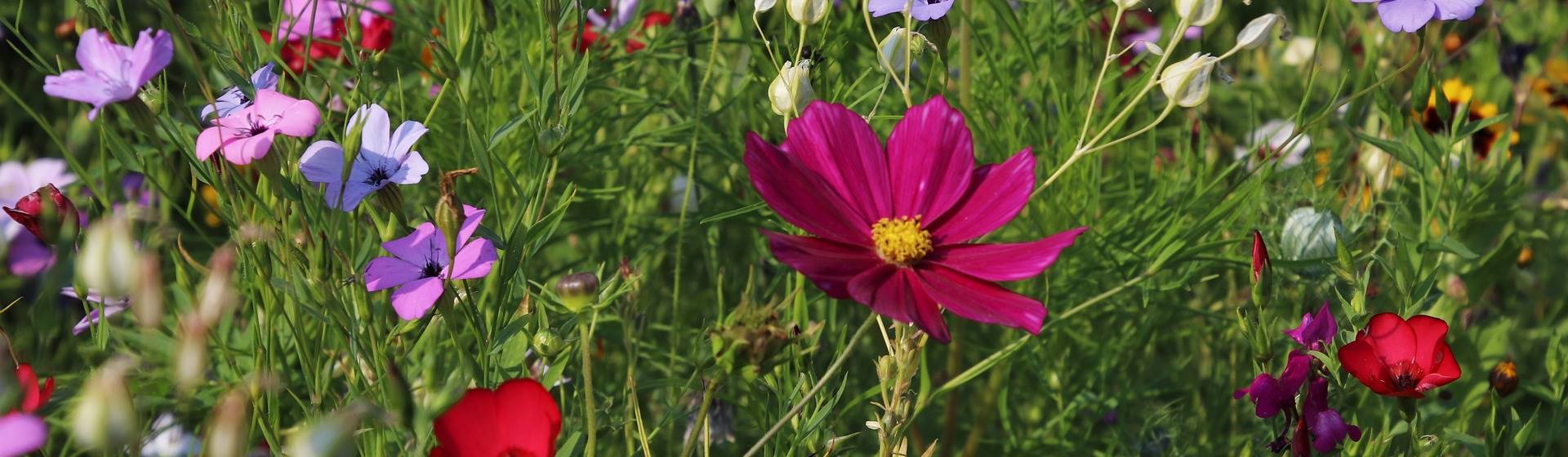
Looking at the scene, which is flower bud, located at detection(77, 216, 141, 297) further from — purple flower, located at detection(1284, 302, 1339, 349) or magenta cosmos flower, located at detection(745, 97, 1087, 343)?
purple flower, located at detection(1284, 302, 1339, 349)

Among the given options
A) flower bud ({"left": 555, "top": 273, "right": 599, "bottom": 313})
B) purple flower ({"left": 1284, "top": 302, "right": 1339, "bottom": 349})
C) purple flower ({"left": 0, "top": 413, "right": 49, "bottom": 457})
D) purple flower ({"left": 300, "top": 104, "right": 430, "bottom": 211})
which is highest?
purple flower ({"left": 0, "top": 413, "right": 49, "bottom": 457})

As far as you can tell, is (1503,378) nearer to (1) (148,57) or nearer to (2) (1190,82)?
(2) (1190,82)

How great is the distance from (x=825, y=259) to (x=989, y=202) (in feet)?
0.36

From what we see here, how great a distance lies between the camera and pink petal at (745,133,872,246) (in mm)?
623

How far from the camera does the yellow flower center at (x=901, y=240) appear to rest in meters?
0.65

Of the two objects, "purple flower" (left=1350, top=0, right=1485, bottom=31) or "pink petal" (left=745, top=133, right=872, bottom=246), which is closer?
"pink petal" (left=745, top=133, right=872, bottom=246)

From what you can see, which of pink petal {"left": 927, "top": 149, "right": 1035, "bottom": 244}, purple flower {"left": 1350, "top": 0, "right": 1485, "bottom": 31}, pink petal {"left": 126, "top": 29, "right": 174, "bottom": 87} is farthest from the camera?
purple flower {"left": 1350, "top": 0, "right": 1485, "bottom": 31}

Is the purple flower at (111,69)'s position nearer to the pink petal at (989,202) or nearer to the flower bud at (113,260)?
the flower bud at (113,260)

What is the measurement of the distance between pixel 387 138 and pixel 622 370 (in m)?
0.38

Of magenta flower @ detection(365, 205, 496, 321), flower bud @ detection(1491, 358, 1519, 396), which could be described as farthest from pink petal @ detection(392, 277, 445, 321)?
flower bud @ detection(1491, 358, 1519, 396)

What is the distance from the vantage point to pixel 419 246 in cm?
66

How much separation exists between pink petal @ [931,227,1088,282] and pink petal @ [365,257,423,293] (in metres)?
0.26

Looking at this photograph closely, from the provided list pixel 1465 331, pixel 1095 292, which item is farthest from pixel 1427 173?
pixel 1095 292

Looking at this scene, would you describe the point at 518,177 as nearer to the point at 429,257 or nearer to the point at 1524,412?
the point at 429,257
